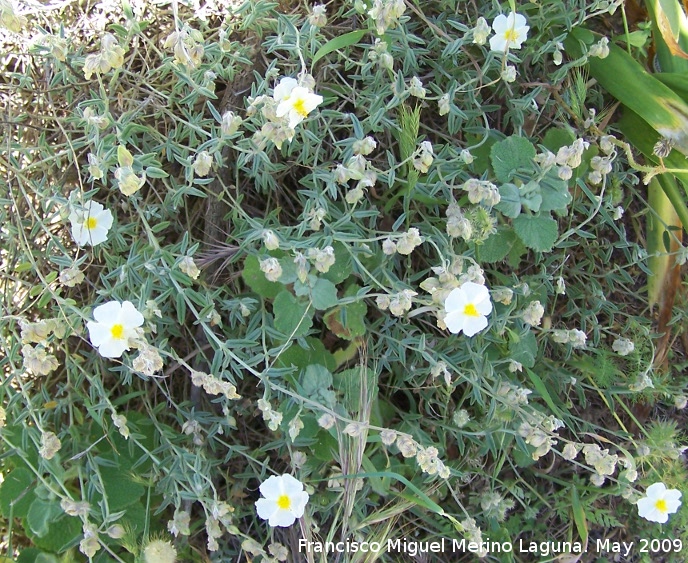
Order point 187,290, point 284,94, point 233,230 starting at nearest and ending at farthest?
point 284,94
point 187,290
point 233,230

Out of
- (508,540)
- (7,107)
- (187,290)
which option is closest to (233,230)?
(187,290)

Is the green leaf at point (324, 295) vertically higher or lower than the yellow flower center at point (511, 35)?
lower

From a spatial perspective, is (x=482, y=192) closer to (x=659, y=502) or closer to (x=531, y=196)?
(x=531, y=196)

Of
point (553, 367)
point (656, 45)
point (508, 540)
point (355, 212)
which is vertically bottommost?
point (508, 540)

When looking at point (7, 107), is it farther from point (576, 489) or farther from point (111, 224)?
point (576, 489)

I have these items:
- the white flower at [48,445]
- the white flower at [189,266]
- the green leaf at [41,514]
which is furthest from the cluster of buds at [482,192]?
the green leaf at [41,514]

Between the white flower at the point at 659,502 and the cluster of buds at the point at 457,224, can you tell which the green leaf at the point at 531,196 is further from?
the white flower at the point at 659,502
